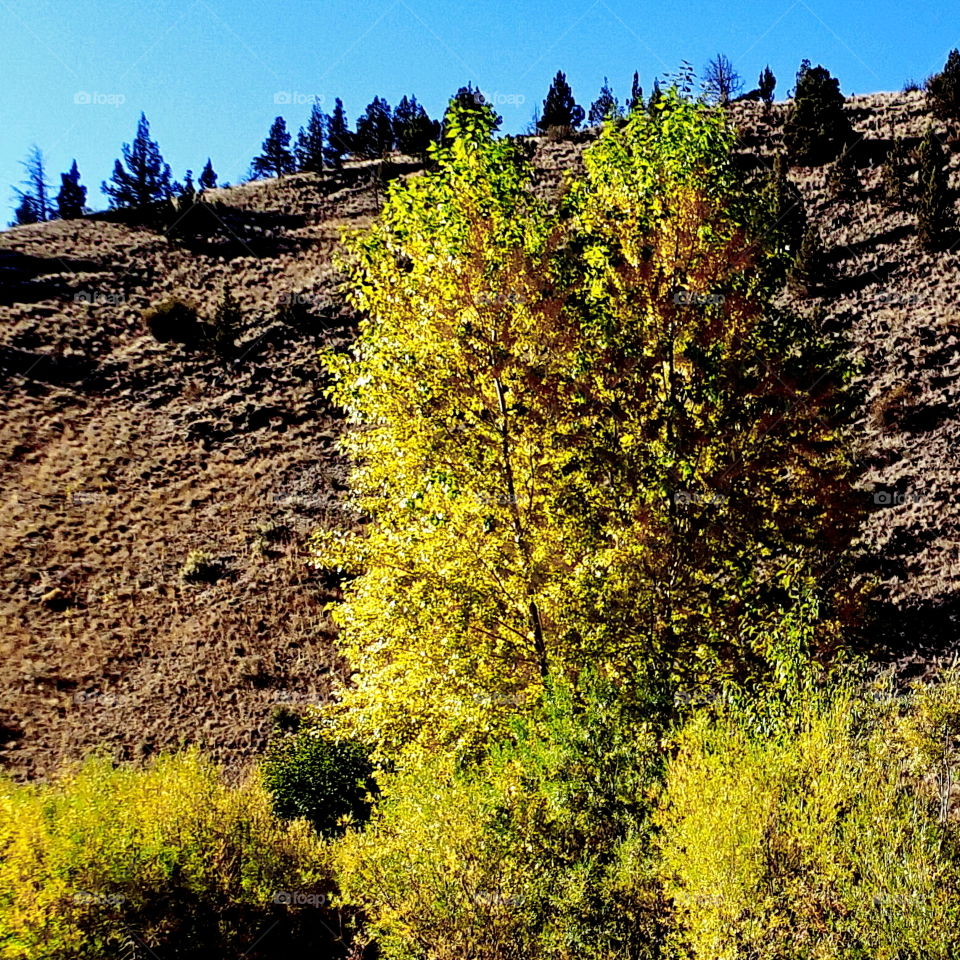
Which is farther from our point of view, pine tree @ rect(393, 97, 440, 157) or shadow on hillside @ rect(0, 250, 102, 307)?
pine tree @ rect(393, 97, 440, 157)

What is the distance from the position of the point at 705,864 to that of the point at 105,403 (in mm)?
42214

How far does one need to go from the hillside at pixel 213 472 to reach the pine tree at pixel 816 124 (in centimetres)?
198

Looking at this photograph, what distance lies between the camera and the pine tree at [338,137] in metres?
84.9

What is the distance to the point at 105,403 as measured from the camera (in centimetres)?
4112

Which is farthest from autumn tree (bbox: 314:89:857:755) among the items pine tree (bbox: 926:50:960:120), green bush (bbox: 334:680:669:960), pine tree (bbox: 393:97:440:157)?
pine tree (bbox: 393:97:440:157)

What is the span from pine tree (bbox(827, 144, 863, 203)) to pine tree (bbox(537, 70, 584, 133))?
3673 centimetres

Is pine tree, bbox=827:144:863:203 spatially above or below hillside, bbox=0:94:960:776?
above

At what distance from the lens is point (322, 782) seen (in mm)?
15938

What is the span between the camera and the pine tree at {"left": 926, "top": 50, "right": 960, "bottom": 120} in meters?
51.2

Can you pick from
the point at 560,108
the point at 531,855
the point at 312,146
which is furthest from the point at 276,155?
the point at 531,855

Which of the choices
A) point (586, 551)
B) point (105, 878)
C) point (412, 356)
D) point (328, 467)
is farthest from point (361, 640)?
point (328, 467)

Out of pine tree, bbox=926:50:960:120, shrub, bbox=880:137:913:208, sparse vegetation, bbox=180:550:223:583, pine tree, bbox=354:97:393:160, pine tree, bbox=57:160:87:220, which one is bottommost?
sparse vegetation, bbox=180:550:223:583

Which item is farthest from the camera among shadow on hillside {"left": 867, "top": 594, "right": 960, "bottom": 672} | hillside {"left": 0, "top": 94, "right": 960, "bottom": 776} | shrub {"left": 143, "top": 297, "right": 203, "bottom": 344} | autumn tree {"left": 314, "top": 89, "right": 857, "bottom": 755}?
shrub {"left": 143, "top": 297, "right": 203, "bottom": 344}

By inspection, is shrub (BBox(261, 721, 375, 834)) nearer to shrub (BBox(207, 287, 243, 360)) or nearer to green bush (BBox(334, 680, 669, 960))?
green bush (BBox(334, 680, 669, 960))
